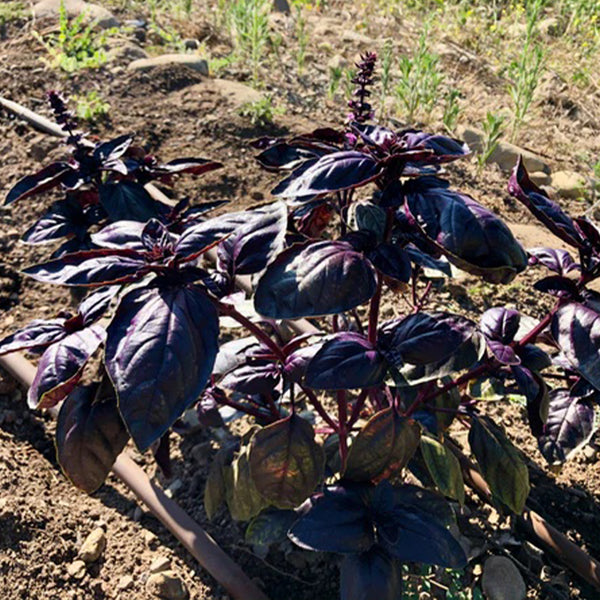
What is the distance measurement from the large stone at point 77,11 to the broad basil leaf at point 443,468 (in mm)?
4766

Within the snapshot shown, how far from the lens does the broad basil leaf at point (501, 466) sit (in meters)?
1.83

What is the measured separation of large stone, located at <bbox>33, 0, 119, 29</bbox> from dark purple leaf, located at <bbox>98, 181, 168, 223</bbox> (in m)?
3.81

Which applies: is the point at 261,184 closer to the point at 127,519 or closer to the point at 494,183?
the point at 494,183

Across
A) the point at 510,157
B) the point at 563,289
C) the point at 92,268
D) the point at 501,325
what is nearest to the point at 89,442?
the point at 92,268

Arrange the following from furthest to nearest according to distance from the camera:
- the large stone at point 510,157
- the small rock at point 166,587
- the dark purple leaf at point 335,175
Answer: the large stone at point 510,157, the small rock at point 166,587, the dark purple leaf at point 335,175

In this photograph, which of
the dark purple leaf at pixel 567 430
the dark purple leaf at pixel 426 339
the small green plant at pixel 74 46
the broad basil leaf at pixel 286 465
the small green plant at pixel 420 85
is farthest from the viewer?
the small green plant at pixel 74 46

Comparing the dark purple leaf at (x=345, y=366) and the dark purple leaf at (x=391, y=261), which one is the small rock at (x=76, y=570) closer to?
the dark purple leaf at (x=345, y=366)

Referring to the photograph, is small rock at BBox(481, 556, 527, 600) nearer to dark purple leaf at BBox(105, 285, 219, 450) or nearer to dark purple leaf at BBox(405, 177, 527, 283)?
dark purple leaf at BBox(405, 177, 527, 283)

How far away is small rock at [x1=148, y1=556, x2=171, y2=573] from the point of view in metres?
2.15

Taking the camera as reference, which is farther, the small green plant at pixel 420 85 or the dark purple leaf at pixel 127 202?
the small green plant at pixel 420 85

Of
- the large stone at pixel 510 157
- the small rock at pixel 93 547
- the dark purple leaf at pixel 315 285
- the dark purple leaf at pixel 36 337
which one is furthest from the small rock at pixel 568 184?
the dark purple leaf at pixel 36 337

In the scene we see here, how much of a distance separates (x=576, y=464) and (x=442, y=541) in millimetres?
1168

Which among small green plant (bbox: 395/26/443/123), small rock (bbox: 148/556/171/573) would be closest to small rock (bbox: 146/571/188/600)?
small rock (bbox: 148/556/171/573)

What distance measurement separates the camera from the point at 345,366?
1465 mm
